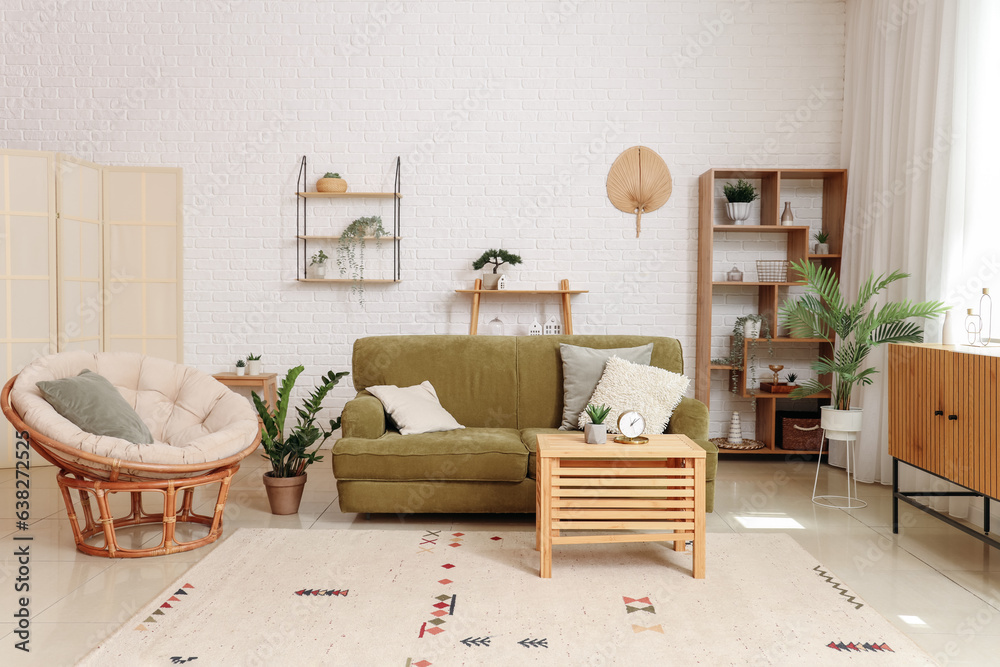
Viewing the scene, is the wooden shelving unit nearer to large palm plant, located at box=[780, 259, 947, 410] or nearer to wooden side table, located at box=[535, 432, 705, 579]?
large palm plant, located at box=[780, 259, 947, 410]

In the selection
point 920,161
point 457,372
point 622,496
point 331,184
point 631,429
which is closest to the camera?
point 622,496

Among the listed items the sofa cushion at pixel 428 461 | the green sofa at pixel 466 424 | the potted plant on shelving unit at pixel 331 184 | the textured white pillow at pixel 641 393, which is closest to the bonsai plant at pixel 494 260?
the green sofa at pixel 466 424

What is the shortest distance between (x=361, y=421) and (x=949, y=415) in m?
2.68

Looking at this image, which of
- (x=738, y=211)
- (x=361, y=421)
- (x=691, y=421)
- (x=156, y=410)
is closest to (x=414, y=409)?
(x=361, y=421)

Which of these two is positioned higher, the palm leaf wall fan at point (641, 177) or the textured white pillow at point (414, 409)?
the palm leaf wall fan at point (641, 177)

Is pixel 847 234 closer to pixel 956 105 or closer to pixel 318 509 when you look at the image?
pixel 956 105

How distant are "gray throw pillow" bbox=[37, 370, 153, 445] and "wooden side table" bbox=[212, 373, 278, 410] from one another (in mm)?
1587

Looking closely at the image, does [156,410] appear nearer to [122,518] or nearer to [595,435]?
[122,518]

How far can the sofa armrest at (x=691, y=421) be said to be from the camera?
3.68 metres

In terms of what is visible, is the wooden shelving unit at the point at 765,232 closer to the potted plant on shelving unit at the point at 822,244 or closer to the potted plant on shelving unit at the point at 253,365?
the potted plant on shelving unit at the point at 822,244

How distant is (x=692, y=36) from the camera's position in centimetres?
522

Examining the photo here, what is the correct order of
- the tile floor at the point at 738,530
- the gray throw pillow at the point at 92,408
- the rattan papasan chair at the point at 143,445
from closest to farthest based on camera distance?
the tile floor at the point at 738,530 → the rattan papasan chair at the point at 143,445 → the gray throw pillow at the point at 92,408

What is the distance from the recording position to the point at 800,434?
16.5 ft

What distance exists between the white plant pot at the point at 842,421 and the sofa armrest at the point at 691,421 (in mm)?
845
